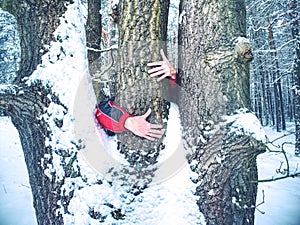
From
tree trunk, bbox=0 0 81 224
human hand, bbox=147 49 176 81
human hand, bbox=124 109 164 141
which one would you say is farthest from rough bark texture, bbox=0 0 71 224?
human hand, bbox=147 49 176 81

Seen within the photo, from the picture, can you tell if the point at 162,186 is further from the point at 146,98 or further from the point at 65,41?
the point at 65,41

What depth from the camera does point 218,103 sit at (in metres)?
1.90

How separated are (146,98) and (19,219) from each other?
414 centimetres

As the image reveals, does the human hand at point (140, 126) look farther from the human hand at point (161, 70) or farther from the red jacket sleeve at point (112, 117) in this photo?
the human hand at point (161, 70)

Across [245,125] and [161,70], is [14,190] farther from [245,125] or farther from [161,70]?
[245,125]

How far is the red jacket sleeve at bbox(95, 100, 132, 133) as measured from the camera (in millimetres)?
1988

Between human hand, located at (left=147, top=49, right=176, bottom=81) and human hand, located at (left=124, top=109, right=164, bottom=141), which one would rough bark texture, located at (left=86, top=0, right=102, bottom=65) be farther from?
human hand, located at (left=124, top=109, right=164, bottom=141)

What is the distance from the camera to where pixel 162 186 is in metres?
2.01

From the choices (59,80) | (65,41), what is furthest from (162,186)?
(65,41)

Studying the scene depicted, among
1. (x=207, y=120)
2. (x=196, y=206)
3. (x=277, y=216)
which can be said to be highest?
(x=207, y=120)

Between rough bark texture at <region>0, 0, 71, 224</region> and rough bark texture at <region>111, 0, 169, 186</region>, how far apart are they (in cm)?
50

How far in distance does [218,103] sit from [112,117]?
763 millimetres

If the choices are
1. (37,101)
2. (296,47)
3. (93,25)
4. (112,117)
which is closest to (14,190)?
(93,25)

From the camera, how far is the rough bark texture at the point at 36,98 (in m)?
1.89
